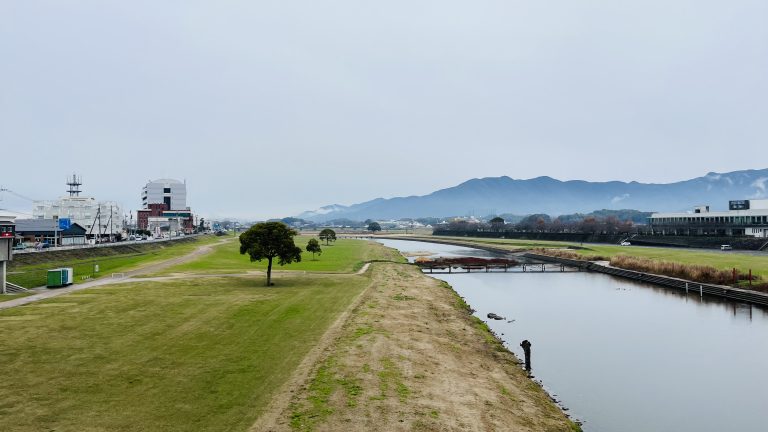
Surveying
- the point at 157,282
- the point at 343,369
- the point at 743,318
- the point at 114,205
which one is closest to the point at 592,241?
the point at 743,318

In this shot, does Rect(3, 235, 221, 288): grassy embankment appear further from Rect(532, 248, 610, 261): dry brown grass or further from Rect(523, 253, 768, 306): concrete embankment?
Rect(532, 248, 610, 261): dry brown grass

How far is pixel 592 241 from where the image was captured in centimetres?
16012

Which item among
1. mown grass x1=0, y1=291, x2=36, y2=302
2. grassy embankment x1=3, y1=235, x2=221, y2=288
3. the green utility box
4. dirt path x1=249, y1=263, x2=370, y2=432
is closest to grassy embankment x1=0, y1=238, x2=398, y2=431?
dirt path x1=249, y1=263, x2=370, y2=432

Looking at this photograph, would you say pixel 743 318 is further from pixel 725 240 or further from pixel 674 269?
pixel 725 240

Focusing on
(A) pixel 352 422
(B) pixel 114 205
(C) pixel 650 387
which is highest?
(B) pixel 114 205

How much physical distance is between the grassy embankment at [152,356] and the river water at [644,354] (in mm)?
14234

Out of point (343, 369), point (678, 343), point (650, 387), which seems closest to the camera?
point (343, 369)

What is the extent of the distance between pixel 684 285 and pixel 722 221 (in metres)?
91.2

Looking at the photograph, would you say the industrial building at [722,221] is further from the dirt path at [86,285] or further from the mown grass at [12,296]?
the mown grass at [12,296]

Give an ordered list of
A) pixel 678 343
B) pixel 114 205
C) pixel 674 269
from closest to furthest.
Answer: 1. pixel 678 343
2. pixel 674 269
3. pixel 114 205

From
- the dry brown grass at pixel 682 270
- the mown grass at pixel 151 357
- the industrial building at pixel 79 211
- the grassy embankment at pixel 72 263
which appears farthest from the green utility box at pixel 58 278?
the industrial building at pixel 79 211

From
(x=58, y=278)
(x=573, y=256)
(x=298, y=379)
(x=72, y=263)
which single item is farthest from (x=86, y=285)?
(x=573, y=256)

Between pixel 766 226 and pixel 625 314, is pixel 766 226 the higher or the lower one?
the higher one

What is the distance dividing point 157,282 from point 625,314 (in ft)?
150
